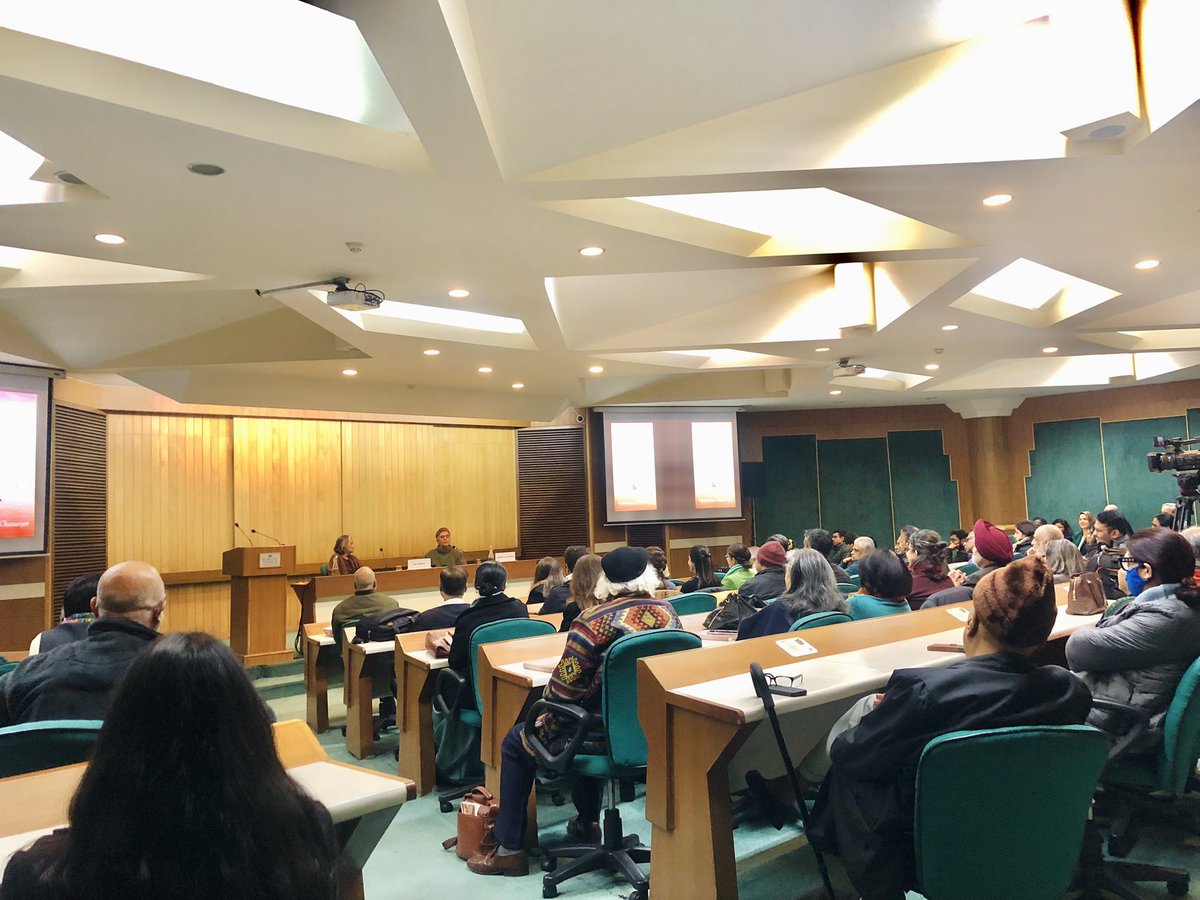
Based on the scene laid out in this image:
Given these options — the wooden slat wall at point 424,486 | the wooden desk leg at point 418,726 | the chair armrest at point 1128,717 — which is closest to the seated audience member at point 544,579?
the wooden desk leg at point 418,726

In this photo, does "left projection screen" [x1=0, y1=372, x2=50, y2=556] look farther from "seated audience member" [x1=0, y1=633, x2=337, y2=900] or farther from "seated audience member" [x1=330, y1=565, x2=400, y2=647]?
"seated audience member" [x1=0, y1=633, x2=337, y2=900]

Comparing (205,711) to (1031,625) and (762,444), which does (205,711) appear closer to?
(1031,625)

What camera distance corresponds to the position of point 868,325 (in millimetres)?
5883

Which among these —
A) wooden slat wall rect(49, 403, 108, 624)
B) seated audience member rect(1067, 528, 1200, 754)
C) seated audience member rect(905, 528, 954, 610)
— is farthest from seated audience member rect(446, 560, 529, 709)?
wooden slat wall rect(49, 403, 108, 624)

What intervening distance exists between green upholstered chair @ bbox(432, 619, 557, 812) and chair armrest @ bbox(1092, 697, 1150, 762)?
2.34 metres

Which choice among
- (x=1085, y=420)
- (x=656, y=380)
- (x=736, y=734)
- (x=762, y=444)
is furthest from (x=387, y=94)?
(x=1085, y=420)

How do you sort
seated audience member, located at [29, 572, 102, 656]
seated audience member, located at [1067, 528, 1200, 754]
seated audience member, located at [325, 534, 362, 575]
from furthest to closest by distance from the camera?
seated audience member, located at [325, 534, 362, 575]
seated audience member, located at [29, 572, 102, 656]
seated audience member, located at [1067, 528, 1200, 754]

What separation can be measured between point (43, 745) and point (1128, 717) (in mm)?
3254

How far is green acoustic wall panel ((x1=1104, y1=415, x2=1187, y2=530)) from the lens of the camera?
36.2ft

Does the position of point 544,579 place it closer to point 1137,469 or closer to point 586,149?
point 586,149

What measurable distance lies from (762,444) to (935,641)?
988 cm

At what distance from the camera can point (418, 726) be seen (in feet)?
13.7

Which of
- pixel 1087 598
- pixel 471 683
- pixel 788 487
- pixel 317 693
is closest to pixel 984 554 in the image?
pixel 1087 598

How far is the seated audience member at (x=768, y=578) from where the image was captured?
442cm
